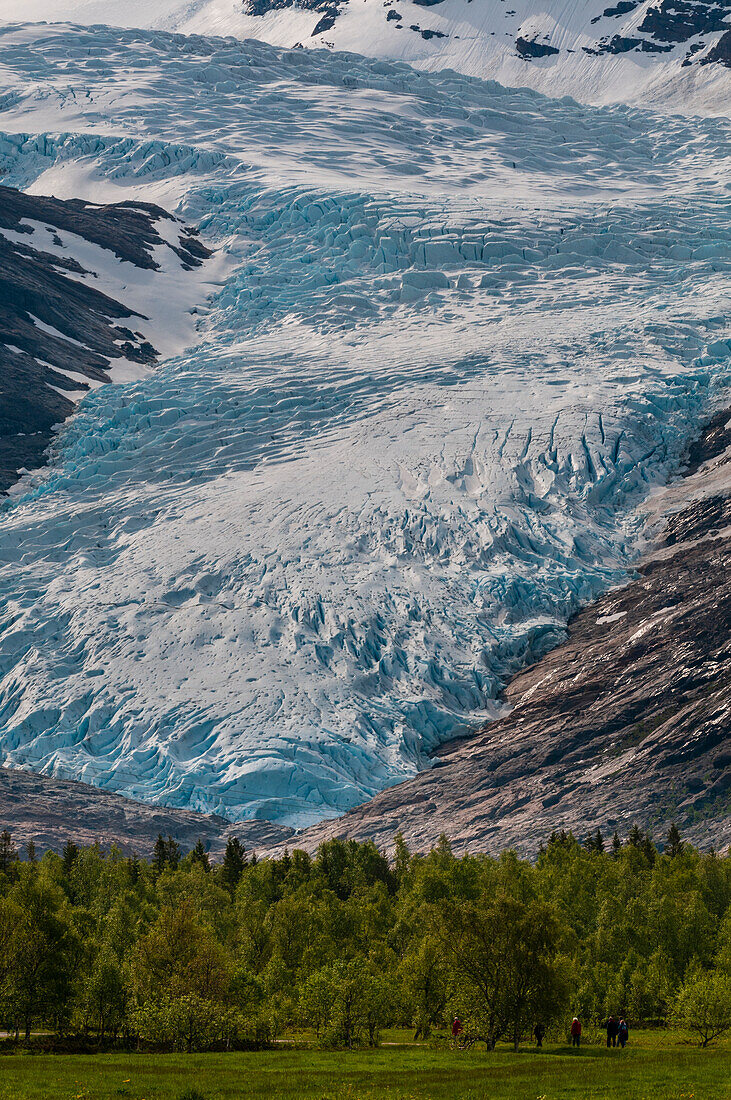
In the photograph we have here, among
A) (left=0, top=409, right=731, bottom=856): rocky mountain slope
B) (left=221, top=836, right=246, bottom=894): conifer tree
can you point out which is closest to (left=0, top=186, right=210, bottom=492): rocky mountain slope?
(left=0, top=409, right=731, bottom=856): rocky mountain slope

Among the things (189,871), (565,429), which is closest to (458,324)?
(565,429)

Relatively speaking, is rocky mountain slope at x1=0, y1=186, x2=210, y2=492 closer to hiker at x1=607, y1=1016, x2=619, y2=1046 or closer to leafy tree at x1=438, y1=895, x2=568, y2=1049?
leafy tree at x1=438, y1=895, x2=568, y2=1049

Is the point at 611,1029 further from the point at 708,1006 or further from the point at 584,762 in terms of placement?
the point at 584,762

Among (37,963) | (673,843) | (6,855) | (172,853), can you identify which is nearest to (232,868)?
(172,853)

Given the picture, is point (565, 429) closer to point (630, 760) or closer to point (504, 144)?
point (630, 760)

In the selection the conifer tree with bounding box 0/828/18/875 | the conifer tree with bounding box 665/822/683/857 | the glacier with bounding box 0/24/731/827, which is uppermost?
the glacier with bounding box 0/24/731/827

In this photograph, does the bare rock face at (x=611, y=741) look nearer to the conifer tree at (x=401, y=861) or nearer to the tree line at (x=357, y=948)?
the conifer tree at (x=401, y=861)
